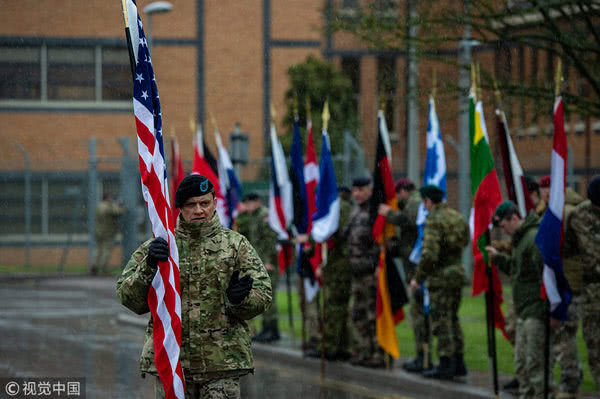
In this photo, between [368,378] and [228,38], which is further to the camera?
[228,38]

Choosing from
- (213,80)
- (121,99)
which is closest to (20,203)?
(121,99)

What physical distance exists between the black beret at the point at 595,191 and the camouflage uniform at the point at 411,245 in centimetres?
359

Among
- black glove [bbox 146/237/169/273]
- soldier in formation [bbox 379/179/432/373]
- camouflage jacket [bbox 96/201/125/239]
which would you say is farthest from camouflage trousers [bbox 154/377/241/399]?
camouflage jacket [bbox 96/201/125/239]

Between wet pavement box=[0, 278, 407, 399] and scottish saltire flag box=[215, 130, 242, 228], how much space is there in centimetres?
230

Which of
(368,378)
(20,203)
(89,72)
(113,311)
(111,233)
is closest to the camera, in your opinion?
(368,378)

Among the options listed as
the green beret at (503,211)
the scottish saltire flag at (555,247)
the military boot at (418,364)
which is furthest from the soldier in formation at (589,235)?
the military boot at (418,364)

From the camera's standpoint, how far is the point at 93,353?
1536cm

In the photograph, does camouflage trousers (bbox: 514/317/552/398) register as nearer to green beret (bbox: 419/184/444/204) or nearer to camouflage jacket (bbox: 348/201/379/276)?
green beret (bbox: 419/184/444/204)

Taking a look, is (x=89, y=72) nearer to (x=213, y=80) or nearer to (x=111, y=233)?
(x=213, y=80)

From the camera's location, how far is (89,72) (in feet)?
123

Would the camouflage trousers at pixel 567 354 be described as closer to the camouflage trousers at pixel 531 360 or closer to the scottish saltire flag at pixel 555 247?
the camouflage trousers at pixel 531 360

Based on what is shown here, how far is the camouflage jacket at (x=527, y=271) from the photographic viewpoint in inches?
407

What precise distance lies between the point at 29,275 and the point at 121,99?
8.73 m

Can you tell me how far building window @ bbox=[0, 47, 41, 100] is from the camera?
36.7m
